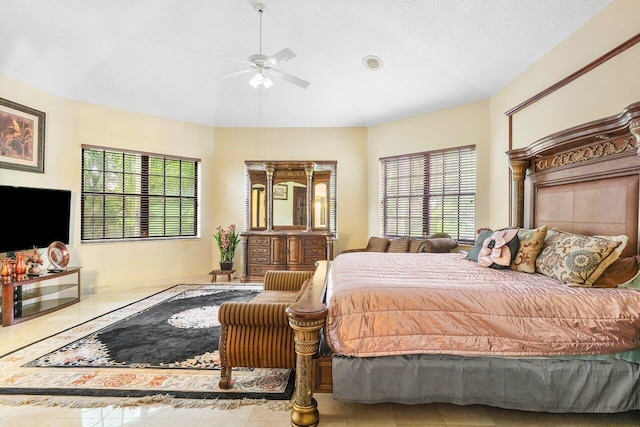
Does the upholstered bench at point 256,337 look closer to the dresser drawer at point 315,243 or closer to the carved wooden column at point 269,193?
the dresser drawer at point 315,243

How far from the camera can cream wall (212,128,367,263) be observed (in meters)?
6.09

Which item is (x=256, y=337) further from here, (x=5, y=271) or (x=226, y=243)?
(x=226, y=243)

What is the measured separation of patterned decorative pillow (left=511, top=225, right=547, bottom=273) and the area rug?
2015mm

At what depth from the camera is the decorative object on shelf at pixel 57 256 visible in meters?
4.16

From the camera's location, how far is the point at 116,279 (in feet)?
16.6

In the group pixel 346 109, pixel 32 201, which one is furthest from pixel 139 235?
pixel 346 109

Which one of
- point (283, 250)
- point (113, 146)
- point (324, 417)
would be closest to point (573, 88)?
point (324, 417)

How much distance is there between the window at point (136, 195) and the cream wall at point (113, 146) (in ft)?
0.48

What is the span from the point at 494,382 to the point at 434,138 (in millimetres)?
4158

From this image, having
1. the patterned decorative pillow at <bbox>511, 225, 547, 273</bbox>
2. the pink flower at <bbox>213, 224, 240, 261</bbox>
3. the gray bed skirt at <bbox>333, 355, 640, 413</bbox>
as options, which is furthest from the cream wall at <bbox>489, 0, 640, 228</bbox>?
the pink flower at <bbox>213, 224, 240, 261</bbox>

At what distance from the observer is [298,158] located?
20.1ft

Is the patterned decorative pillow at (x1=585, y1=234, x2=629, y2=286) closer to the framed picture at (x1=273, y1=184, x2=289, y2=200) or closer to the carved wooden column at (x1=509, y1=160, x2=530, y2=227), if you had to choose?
the carved wooden column at (x1=509, y1=160, x2=530, y2=227)

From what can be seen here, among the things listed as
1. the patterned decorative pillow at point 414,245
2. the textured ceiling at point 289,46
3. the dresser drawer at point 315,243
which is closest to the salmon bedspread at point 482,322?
the textured ceiling at point 289,46

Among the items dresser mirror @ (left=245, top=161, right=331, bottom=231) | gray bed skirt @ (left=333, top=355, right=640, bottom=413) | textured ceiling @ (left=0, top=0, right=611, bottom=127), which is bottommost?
gray bed skirt @ (left=333, top=355, right=640, bottom=413)
